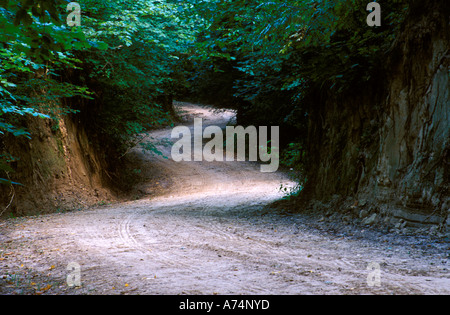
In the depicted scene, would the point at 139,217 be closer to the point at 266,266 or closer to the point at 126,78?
the point at 266,266

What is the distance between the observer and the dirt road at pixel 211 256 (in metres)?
4.47

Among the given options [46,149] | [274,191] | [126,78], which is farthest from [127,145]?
[274,191]

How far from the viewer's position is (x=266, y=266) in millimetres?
5445

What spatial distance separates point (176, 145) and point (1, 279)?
2422 centimetres

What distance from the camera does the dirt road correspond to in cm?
447
